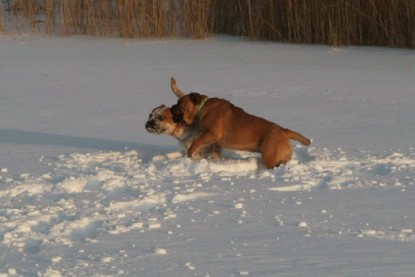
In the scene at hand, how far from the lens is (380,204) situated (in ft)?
14.3

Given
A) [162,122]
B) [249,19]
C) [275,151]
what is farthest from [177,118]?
[249,19]

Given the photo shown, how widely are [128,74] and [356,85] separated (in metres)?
2.20

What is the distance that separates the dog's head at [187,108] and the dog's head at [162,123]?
4 centimetres

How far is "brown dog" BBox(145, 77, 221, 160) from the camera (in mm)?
5660

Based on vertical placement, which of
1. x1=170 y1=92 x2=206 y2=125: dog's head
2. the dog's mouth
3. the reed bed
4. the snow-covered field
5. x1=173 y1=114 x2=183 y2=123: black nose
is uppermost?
the reed bed

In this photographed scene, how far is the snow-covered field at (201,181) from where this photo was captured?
3.52 m

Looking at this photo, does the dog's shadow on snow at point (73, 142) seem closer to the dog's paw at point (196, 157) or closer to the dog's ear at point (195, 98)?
the dog's paw at point (196, 157)

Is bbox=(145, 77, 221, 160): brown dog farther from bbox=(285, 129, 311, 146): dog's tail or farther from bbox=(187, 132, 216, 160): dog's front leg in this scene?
bbox=(285, 129, 311, 146): dog's tail

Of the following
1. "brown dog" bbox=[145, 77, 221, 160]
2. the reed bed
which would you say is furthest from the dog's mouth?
the reed bed

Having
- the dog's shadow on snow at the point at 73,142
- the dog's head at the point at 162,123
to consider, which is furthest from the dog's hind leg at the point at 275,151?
the dog's shadow on snow at the point at 73,142

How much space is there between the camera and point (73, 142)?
20.3ft

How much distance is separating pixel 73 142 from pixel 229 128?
47.4 inches

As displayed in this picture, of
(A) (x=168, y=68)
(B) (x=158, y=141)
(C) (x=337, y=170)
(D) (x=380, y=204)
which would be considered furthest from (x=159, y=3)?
(D) (x=380, y=204)

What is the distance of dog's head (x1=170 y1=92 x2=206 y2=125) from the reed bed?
6.51 metres
